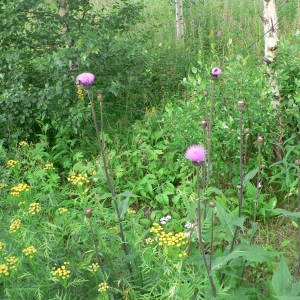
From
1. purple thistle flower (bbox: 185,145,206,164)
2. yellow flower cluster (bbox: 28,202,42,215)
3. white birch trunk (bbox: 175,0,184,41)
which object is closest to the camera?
purple thistle flower (bbox: 185,145,206,164)

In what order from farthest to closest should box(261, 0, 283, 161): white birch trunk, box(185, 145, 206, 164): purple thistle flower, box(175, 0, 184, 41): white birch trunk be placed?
box(175, 0, 184, 41): white birch trunk, box(261, 0, 283, 161): white birch trunk, box(185, 145, 206, 164): purple thistle flower

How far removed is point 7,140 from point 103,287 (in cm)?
260

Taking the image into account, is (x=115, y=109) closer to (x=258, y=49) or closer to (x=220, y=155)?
(x=220, y=155)

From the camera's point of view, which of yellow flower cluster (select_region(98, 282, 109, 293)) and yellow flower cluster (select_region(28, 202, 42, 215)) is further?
yellow flower cluster (select_region(28, 202, 42, 215))

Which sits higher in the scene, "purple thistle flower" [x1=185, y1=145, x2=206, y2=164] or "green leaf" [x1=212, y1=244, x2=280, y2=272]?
"purple thistle flower" [x1=185, y1=145, x2=206, y2=164]

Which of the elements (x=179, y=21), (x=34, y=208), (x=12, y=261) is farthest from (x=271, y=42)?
(x=179, y=21)

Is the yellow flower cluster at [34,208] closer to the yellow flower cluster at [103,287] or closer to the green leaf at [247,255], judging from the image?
the yellow flower cluster at [103,287]

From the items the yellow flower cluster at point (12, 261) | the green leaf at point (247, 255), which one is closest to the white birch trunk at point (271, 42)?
the green leaf at point (247, 255)

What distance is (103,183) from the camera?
3.39 meters

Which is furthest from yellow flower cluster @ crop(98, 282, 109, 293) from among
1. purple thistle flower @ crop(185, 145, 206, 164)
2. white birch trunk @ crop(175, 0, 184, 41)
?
white birch trunk @ crop(175, 0, 184, 41)

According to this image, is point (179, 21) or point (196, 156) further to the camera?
point (179, 21)

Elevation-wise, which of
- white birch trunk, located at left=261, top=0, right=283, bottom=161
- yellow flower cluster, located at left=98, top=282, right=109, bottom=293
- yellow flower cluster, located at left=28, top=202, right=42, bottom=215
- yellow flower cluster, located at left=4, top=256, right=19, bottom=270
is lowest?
yellow flower cluster, located at left=98, top=282, right=109, bottom=293

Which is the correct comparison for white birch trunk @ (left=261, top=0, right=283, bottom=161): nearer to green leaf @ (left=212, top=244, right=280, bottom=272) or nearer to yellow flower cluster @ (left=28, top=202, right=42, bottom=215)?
green leaf @ (left=212, top=244, right=280, bottom=272)

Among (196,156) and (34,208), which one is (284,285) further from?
(34,208)
